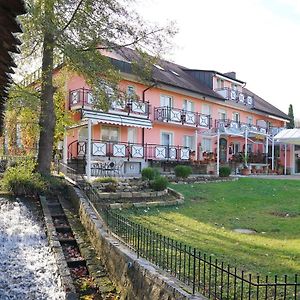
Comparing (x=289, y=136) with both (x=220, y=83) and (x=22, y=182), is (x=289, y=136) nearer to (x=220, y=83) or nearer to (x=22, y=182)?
(x=220, y=83)

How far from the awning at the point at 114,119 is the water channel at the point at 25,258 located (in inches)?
359

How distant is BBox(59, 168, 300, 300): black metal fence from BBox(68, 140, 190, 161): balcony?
12.8m

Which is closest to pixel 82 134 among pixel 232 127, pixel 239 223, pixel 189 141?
pixel 189 141

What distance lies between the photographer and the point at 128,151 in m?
25.9

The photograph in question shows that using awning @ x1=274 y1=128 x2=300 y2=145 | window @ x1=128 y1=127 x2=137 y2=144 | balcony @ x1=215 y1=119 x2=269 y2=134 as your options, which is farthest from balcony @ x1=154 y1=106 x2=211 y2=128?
awning @ x1=274 y1=128 x2=300 y2=145

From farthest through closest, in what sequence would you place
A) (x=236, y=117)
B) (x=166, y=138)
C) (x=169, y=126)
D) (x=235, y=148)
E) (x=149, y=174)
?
1. (x=236, y=117)
2. (x=235, y=148)
3. (x=166, y=138)
4. (x=169, y=126)
5. (x=149, y=174)

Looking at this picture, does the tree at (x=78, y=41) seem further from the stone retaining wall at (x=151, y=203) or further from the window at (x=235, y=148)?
the window at (x=235, y=148)

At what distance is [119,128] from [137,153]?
2.40m

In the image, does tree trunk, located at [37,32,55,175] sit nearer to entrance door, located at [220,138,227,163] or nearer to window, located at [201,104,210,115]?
window, located at [201,104,210,115]

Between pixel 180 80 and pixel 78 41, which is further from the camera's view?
pixel 180 80

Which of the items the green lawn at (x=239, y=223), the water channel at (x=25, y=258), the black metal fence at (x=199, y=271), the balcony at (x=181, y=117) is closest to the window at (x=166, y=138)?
the balcony at (x=181, y=117)

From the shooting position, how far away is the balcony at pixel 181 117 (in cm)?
3002

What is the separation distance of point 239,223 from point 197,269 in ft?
16.9

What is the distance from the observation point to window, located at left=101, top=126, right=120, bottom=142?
2678 centimetres
